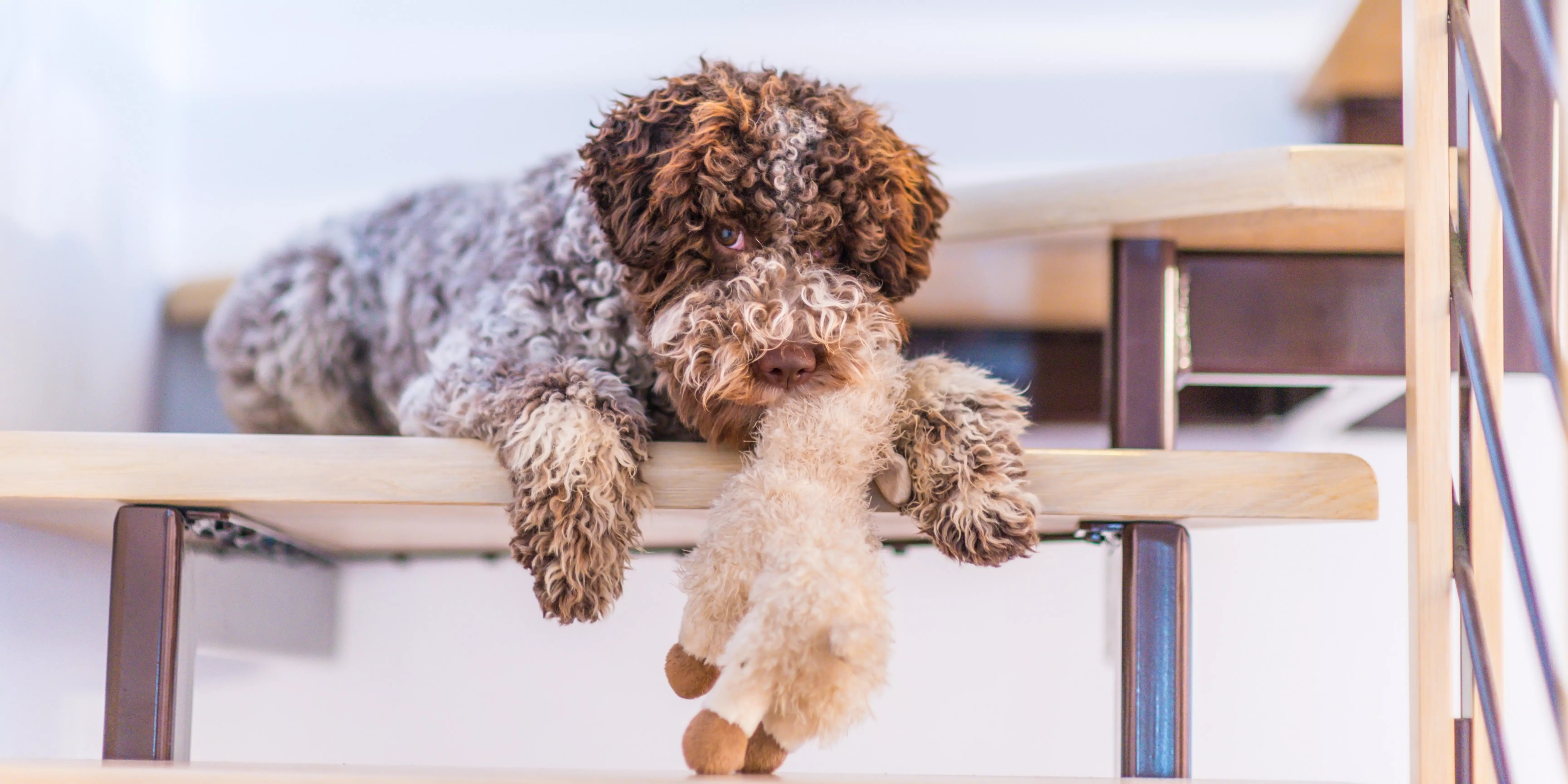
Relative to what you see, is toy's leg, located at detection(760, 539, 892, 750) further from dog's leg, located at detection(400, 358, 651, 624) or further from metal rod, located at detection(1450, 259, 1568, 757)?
metal rod, located at detection(1450, 259, 1568, 757)

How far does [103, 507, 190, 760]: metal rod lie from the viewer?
0.93 m

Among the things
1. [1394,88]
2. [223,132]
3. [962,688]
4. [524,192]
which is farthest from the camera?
[223,132]

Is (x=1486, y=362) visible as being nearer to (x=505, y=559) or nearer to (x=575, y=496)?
(x=575, y=496)

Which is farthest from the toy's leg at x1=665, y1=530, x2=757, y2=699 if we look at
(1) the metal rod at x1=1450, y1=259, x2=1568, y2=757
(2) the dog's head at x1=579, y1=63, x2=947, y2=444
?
(1) the metal rod at x1=1450, y1=259, x2=1568, y2=757

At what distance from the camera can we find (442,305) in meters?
1.34

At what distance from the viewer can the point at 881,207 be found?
895 millimetres

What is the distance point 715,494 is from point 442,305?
592mm

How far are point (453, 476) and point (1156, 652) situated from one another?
0.64m

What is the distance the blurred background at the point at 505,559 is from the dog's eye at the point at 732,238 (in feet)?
2.18

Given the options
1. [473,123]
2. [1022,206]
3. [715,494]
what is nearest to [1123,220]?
[1022,206]

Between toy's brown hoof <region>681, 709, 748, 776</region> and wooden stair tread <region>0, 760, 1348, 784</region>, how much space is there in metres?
0.01

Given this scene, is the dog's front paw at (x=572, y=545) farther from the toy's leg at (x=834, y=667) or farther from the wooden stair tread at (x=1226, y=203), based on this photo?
the wooden stair tread at (x=1226, y=203)

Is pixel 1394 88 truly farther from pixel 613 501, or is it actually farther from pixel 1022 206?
pixel 613 501

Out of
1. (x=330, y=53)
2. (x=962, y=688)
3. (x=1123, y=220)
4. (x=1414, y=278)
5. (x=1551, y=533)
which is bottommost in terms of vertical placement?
(x=962, y=688)
